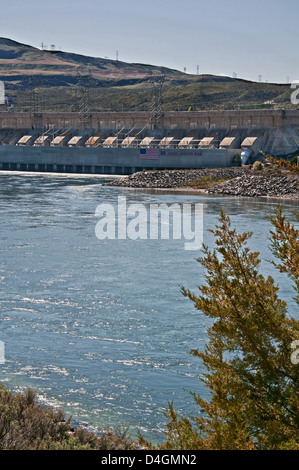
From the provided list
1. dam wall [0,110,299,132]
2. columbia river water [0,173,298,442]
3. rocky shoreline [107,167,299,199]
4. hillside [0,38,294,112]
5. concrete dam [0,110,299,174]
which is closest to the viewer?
columbia river water [0,173,298,442]

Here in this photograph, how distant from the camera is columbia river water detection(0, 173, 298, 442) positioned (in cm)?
1011

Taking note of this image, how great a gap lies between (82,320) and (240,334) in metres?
8.52

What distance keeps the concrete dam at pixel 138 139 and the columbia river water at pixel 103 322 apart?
33759 mm

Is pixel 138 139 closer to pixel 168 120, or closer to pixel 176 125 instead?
pixel 168 120

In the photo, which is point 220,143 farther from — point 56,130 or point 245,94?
point 245,94

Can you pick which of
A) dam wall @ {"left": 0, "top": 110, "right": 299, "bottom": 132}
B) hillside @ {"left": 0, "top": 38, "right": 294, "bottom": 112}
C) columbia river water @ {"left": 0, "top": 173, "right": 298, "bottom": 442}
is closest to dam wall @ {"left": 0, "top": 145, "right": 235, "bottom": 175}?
dam wall @ {"left": 0, "top": 110, "right": 299, "bottom": 132}

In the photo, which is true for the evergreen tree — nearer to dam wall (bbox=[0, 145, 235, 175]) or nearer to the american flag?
dam wall (bbox=[0, 145, 235, 175])

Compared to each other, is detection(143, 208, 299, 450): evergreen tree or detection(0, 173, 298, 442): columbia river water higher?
detection(143, 208, 299, 450): evergreen tree

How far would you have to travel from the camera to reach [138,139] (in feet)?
228

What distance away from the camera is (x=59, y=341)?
12633 millimetres

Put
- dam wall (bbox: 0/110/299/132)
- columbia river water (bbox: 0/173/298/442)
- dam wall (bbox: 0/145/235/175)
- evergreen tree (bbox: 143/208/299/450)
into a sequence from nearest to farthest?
1. evergreen tree (bbox: 143/208/299/450)
2. columbia river water (bbox: 0/173/298/442)
3. dam wall (bbox: 0/145/235/175)
4. dam wall (bbox: 0/110/299/132)

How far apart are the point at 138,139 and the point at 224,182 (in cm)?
2227

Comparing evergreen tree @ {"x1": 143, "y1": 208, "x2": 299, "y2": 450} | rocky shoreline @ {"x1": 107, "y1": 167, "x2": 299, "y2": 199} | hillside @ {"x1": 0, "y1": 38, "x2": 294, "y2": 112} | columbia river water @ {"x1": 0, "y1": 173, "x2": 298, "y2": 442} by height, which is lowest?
rocky shoreline @ {"x1": 107, "y1": 167, "x2": 299, "y2": 199}

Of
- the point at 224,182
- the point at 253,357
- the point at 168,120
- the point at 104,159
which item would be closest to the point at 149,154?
the point at 104,159
